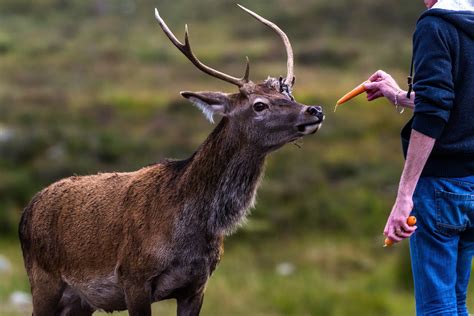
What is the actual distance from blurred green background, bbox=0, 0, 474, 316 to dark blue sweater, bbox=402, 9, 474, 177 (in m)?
10.9

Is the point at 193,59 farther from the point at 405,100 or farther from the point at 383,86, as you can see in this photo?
the point at 405,100

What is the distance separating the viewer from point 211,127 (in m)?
33.6

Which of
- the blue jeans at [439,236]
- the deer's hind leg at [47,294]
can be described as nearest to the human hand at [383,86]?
the blue jeans at [439,236]

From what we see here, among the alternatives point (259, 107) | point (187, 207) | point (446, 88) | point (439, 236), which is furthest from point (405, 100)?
point (187, 207)

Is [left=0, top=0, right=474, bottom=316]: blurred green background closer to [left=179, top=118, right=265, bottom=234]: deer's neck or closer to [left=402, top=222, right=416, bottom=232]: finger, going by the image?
[left=179, top=118, right=265, bottom=234]: deer's neck

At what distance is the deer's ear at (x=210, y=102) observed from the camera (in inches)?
303

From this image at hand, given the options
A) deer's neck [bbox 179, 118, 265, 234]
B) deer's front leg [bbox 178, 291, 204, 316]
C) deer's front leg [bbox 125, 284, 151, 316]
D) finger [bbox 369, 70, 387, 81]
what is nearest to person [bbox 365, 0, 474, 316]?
finger [bbox 369, 70, 387, 81]

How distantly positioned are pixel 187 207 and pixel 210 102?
0.79m

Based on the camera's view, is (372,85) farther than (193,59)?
No

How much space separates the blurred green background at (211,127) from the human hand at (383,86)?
10.3 meters

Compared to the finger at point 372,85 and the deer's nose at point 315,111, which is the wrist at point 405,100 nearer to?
the finger at point 372,85

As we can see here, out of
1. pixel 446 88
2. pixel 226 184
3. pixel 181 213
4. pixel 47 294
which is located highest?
pixel 446 88

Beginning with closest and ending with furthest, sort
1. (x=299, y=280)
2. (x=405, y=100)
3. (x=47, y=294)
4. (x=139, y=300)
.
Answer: (x=405, y=100)
(x=139, y=300)
(x=47, y=294)
(x=299, y=280)

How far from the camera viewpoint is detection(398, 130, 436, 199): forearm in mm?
6176
